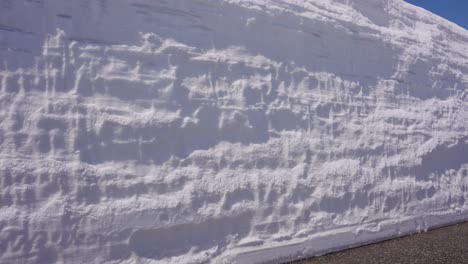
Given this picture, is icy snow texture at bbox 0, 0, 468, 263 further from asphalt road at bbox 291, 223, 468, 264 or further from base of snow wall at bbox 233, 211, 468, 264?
asphalt road at bbox 291, 223, 468, 264

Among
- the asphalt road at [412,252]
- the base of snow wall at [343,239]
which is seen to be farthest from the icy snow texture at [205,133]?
the asphalt road at [412,252]

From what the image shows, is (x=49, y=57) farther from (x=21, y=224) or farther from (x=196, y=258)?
(x=196, y=258)

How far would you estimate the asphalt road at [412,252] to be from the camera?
411cm

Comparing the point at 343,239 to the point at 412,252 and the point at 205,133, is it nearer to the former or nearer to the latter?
the point at 412,252

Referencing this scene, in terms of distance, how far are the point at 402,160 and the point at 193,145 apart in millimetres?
3007

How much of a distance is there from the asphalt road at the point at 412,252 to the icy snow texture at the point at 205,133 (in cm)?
15

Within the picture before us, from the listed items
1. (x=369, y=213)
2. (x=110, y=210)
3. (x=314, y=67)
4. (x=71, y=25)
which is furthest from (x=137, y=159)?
(x=369, y=213)

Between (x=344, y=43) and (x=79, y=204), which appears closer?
(x=79, y=204)

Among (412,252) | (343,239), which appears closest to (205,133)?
(343,239)

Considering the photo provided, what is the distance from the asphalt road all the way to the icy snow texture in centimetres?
15

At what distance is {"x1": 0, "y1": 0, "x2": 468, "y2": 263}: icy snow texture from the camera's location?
290 centimetres

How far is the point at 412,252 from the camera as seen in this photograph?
175 inches

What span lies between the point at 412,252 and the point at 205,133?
264 cm

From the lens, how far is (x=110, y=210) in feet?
9.99
